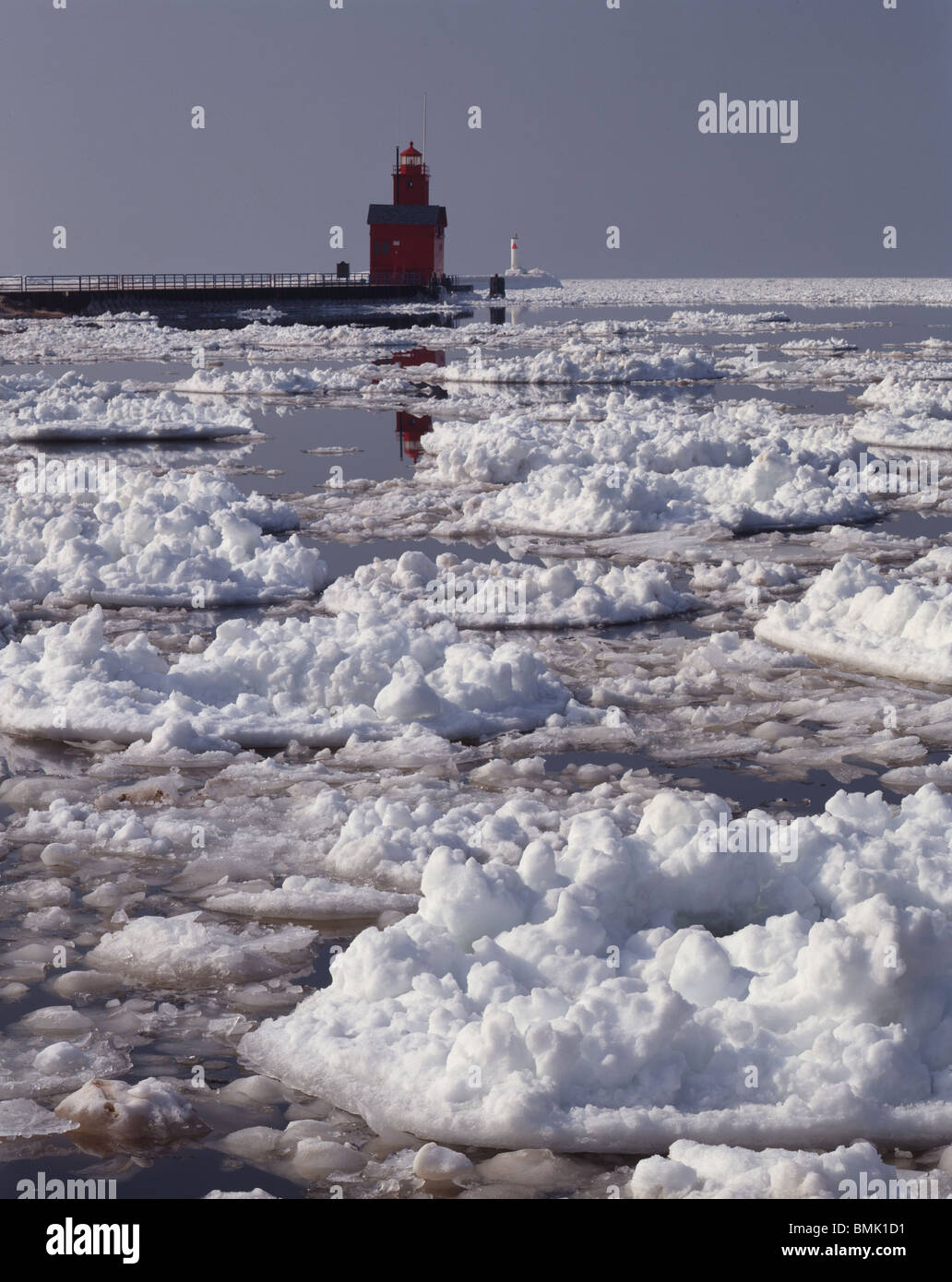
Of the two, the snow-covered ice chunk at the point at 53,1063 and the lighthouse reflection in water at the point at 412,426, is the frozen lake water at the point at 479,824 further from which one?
the lighthouse reflection in water at the point at 412,426

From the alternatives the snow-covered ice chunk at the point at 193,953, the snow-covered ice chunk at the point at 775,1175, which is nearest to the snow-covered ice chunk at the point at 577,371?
the snow-covered ice chunk at the point at 193,953

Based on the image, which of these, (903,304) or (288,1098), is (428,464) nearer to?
(288,1098)

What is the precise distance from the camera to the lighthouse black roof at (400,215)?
7069 cm

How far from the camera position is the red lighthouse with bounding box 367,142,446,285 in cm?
7075

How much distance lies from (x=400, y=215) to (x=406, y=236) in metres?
0.97

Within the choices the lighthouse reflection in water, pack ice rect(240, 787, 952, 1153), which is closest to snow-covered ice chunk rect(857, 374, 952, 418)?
the lighthouse reflection in water

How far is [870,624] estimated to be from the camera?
31.3 feet

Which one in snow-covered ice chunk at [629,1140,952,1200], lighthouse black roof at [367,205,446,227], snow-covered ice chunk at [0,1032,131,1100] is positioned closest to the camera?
snow-covered ice chunk at [629,1140,952,1200]

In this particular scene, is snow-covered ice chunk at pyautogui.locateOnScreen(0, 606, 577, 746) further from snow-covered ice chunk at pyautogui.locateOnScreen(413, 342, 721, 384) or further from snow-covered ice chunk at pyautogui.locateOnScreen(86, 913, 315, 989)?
snow-covered ice chunk at pyautogui.locateOnScreen(413, 342, 721, 384)

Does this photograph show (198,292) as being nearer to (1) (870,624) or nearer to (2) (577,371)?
(2) (577,371)

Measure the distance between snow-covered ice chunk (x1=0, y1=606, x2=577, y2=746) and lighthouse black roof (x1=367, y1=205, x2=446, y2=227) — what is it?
64.8 metres

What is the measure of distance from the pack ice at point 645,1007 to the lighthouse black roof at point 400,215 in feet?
224
